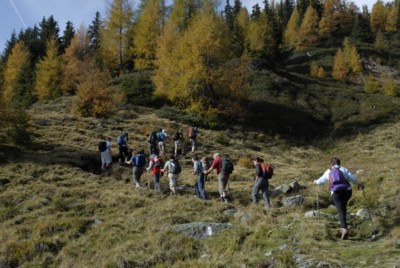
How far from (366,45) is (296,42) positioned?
14.9 metres

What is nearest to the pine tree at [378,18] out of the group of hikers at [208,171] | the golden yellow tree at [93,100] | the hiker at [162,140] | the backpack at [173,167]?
the golden yellow tree at [93,100]

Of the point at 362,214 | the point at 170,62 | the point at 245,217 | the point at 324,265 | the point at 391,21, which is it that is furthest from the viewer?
the point at 391,21

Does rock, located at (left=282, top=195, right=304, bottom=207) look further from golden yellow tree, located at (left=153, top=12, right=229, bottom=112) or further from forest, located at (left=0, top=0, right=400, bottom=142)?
golden yellow tree, located at (left=153, top=12, right=229, bottom=112)

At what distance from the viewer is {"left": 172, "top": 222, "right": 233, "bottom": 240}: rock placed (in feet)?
34.2

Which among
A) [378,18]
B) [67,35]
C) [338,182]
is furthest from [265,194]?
[378,18]

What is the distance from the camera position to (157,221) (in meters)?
12.1

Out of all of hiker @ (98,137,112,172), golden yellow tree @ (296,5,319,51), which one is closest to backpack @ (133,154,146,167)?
hiker @ (98,137,112,172)

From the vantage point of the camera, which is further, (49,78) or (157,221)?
(49,78)

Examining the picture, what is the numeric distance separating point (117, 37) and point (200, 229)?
48.1 metres

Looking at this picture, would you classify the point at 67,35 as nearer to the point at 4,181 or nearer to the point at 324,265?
the point at 4,181

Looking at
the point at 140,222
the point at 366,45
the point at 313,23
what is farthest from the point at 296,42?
the point at 140,222

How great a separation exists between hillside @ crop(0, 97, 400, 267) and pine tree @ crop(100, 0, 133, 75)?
3293cm

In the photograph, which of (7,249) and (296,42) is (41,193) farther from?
(296,42)

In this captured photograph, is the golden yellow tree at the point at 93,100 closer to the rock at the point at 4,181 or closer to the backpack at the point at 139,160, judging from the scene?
the rock at the point at 4,181
